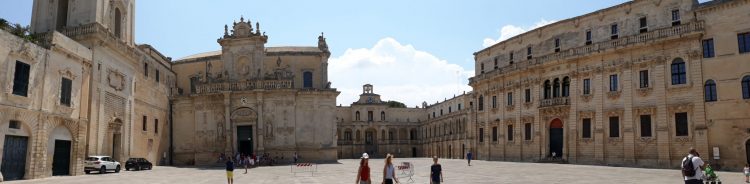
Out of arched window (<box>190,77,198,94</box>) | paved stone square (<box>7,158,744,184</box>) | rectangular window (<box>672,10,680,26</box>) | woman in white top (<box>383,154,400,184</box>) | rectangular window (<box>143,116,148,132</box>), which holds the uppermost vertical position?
rectangular window (<box>672,10,680,26</box>)

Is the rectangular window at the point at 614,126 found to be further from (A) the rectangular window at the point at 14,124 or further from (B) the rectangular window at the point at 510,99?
(A) the rectangular window at the point at 14,124

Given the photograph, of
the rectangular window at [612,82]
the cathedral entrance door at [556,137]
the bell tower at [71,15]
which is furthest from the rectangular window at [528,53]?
the bell tower at [71,15]

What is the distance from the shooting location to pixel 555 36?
45.0m

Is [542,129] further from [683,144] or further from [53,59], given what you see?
[53,59]

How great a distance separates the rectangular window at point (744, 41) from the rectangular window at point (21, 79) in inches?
1452

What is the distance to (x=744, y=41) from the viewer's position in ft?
107

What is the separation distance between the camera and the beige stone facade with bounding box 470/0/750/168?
3338cm

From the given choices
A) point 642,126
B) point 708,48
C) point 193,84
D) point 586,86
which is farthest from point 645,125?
point 193,84

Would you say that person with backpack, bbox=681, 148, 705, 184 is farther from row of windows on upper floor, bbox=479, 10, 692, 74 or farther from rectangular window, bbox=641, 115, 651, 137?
row of windows on upper floor, bbox=479, 10, 692, 74

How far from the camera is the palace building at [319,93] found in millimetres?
29750

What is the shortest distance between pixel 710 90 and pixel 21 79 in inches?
1426

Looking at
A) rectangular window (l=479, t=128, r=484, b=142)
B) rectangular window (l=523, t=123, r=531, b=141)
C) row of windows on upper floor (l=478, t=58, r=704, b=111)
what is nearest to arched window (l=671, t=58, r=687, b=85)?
row of windows on upper floor (l=478, t=58, r=704, b=111)

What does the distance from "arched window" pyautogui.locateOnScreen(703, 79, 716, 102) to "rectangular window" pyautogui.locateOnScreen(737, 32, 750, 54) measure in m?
2.40

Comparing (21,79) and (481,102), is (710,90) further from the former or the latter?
(21,79)
